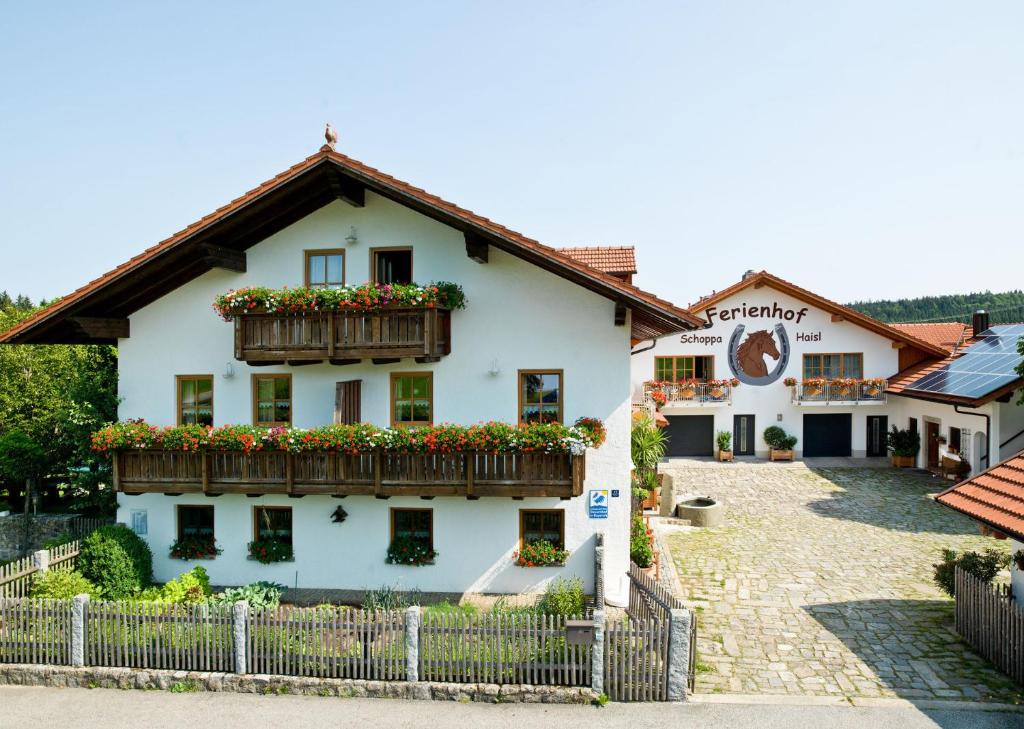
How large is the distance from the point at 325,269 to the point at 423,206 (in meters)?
2.85

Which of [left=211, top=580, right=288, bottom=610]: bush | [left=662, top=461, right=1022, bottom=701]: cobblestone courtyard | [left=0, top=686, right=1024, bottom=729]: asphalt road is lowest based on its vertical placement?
[left=0, top=686, right=1024, bottom=729]: asphalt road

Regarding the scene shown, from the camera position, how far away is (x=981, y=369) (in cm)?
2552

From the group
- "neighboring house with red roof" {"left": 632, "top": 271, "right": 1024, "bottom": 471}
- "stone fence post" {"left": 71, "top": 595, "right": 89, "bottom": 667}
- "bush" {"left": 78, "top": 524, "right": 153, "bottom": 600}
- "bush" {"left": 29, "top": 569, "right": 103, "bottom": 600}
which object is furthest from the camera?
"neighboring house with red roof" {"left": 632, "top": 271, "right": 1024, "bottom": 471}

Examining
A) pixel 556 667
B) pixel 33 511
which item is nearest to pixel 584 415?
pixel 556 667

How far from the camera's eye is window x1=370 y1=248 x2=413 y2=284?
14.0 m

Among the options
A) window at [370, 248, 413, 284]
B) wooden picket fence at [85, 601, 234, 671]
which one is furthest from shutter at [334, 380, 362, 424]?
wooden picket fence at [85, 601, 234, 671]

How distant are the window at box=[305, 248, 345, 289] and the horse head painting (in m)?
22.5

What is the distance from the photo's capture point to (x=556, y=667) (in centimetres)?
991

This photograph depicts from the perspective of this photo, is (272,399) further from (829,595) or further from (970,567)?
(970,567)

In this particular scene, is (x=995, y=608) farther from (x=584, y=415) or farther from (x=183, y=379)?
(x=183, y=379)

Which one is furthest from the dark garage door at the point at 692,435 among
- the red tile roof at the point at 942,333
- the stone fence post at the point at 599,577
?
the stone fence post at the point at 599,577

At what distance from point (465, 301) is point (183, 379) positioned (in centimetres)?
685

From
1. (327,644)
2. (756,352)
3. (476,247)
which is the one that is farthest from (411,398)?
(756,352)

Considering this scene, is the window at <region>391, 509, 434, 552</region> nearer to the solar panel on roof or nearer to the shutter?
the shutter
